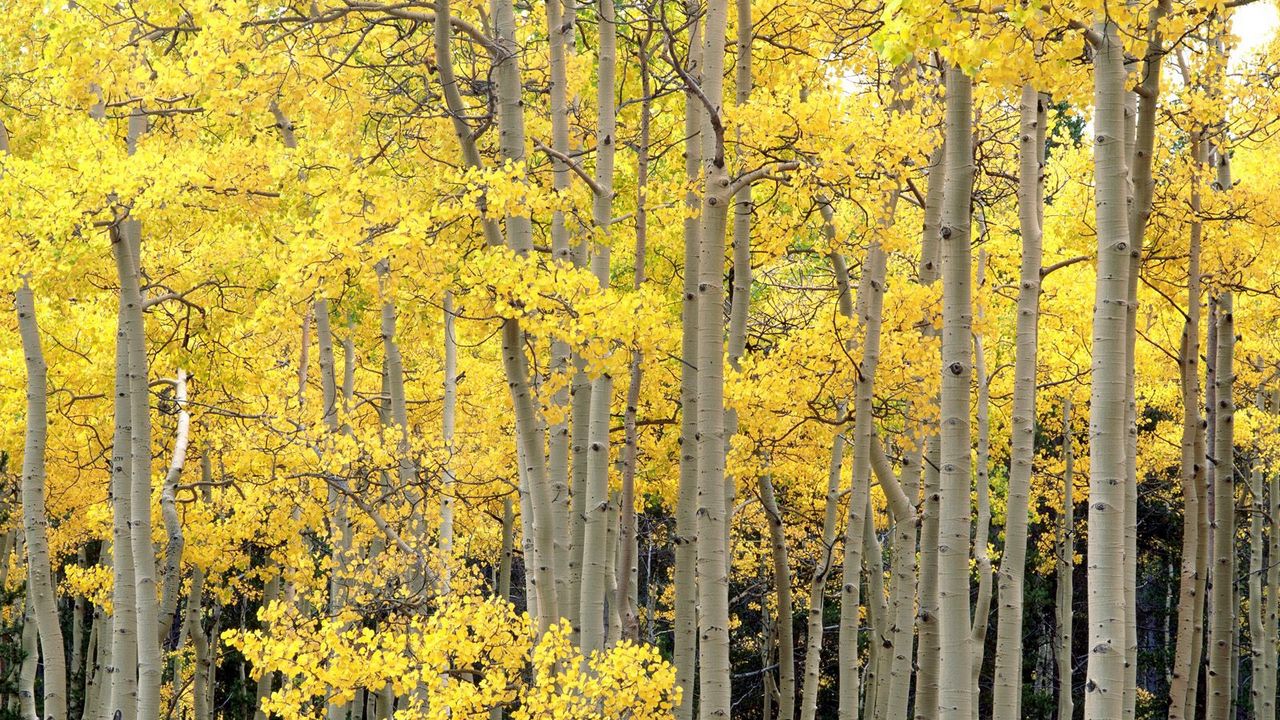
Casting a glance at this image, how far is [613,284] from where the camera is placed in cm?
1300

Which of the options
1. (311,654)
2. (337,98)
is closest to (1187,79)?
(337,98)

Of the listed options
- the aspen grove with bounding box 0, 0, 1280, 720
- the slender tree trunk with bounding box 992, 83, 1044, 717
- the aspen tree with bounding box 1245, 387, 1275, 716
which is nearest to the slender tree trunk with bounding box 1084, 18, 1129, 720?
the aspen grove with bounding box 0, 0, 1280, 720

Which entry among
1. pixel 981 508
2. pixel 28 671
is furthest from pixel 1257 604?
pixel 28 671

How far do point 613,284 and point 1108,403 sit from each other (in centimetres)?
909

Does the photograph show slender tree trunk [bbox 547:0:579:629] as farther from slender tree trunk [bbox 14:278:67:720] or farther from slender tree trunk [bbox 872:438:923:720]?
slender tree trunk [bbox 14:278:67:720]

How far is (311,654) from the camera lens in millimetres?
7156

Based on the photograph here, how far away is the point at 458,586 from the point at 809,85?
4759mm

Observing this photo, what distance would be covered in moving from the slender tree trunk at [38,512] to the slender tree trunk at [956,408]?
271 inches

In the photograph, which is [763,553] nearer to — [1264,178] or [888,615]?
[888,615]

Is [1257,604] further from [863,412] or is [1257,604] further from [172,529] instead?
[172,529]

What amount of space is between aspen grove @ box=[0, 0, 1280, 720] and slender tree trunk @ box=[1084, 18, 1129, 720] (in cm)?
1

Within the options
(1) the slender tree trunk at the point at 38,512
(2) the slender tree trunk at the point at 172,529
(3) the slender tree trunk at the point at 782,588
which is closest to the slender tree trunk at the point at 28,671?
(1) the slender tree trunk at the point at 38,512

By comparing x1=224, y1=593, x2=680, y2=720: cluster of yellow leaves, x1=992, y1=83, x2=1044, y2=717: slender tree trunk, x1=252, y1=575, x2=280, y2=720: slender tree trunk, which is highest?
x1=992, y1=83, x2=1044, y2=717: slender tree trunk

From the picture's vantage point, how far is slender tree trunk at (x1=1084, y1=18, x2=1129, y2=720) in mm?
4148
